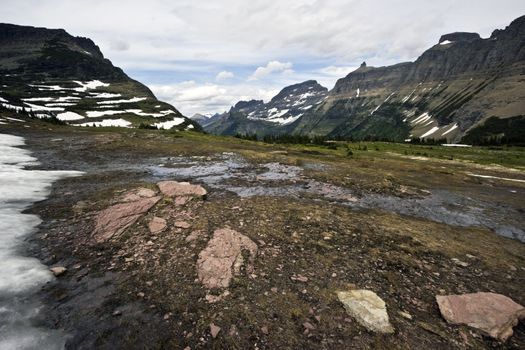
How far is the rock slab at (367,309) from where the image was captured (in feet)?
23.1

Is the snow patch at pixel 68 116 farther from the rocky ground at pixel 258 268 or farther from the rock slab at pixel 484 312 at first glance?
the rock slab at pixel 484 312

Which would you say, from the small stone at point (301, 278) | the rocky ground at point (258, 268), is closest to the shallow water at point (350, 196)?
the rocky ground at point (258, 268)

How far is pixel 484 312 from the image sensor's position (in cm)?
750

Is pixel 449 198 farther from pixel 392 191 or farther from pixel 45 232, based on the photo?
pixel 45 232

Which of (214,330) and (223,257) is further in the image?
(223,257)

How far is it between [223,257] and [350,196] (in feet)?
42.4

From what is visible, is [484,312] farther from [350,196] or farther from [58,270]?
[350,196]

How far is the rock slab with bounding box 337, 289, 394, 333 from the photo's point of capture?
7.05m

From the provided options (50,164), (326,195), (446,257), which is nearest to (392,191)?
(326,195)

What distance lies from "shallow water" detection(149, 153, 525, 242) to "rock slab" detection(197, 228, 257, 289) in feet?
24.0

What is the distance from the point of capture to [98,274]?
876cm

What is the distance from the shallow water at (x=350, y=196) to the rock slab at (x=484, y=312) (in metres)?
9.69

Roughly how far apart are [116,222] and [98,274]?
11.4 feet

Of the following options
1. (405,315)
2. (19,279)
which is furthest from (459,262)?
(19,279)
